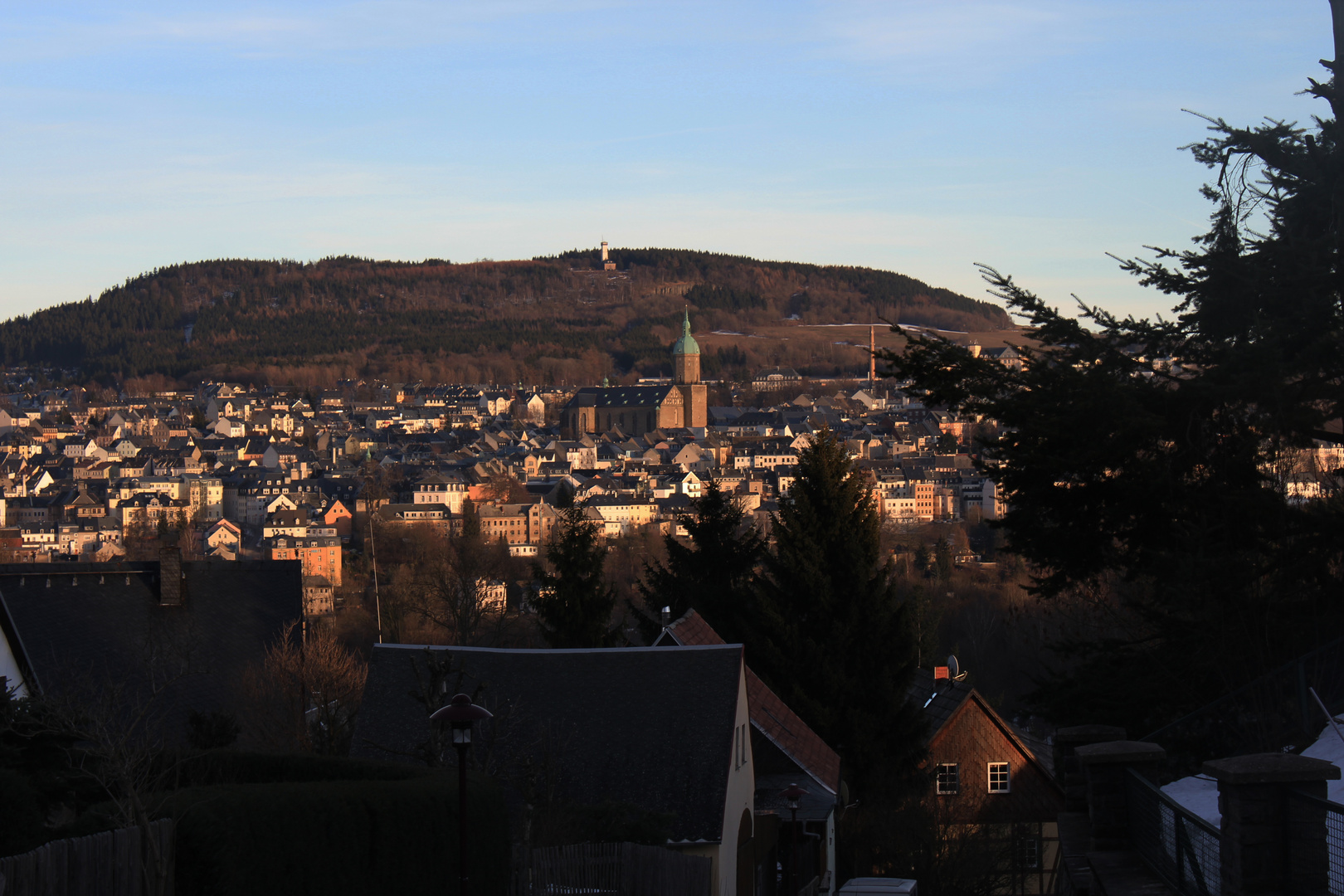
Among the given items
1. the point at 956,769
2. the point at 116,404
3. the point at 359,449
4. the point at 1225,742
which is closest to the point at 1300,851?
the point at 1225,742

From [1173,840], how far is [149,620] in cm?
1467

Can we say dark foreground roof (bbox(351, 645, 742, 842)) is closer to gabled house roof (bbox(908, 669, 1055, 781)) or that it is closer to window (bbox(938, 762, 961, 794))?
gabled house roof (bbox(908, 669, 1055, 781))

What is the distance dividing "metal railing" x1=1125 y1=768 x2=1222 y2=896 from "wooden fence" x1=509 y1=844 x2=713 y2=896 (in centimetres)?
372

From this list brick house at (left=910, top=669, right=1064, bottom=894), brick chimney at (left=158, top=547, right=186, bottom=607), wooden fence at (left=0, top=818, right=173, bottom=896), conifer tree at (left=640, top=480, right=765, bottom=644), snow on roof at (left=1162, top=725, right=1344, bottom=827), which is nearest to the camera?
wooden fence at (left=0, top=818, right=173, bottom=896)

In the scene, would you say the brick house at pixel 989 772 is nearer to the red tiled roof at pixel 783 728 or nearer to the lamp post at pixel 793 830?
the red tiled roof at pixel 783 728

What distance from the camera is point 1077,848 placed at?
7.96m

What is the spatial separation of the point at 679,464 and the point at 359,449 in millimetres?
33697

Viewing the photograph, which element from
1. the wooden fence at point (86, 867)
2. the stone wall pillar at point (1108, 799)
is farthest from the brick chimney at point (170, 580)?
the stone wall pillar at point (1108, 799)

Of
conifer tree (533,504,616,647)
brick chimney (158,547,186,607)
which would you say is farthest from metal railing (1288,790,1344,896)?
conifer tree (533,504,616,647)

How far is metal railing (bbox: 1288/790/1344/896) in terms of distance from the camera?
5.21 m

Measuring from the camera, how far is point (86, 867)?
630 centimetres

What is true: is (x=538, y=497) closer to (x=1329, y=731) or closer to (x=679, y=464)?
(x=679, y=464)

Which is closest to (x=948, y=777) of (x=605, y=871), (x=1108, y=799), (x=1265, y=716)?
(x=605, y=871)

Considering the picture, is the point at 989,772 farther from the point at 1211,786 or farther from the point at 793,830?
the point at 1211,786
